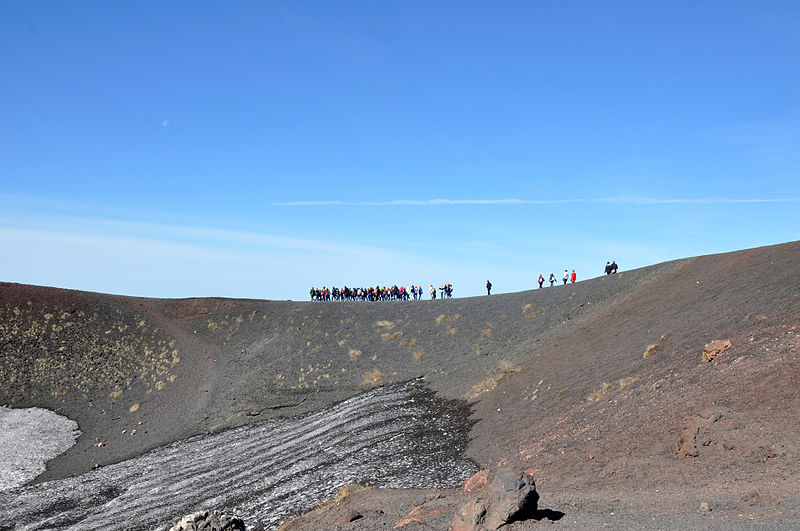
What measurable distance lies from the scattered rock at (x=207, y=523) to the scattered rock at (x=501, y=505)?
5.16 metres

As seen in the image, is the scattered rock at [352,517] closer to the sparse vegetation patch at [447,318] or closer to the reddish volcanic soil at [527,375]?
the reddish volcanic soil at [527,375]

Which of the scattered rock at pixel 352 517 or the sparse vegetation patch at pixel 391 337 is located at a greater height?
the sparse vegetation patch at pixel 391 337

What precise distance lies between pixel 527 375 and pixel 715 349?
1010 cm

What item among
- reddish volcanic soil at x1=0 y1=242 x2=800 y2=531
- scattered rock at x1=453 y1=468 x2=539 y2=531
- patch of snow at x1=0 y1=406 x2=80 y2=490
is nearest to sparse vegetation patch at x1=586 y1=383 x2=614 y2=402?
reddish volcanic soil at x1=0 y1=242 x2=800 y2=531

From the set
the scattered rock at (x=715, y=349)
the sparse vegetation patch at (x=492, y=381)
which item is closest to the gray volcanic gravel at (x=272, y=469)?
the sparse vegetation patch at (x=492, y=381)

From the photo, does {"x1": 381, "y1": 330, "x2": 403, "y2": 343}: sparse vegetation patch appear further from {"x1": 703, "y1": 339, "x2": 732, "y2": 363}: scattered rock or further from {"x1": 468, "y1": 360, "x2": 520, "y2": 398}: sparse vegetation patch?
{"x1": 703, "y1": 339, "x2": 732, "y2": 363}: scattered rock

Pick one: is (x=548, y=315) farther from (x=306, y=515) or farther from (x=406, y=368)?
(x=306, y=515)

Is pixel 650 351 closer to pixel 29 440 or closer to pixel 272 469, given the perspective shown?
pixel 272 469

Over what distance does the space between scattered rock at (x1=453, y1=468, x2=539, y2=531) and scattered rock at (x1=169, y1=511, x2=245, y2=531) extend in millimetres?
5161

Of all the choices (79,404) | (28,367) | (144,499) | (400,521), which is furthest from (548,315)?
(28,367)

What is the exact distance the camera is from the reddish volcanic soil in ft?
39.4

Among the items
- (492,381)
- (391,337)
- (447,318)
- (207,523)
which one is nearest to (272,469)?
(492,381)

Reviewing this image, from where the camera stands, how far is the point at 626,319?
29.3 meters

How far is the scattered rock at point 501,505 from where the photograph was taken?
A: 32.2 ft
